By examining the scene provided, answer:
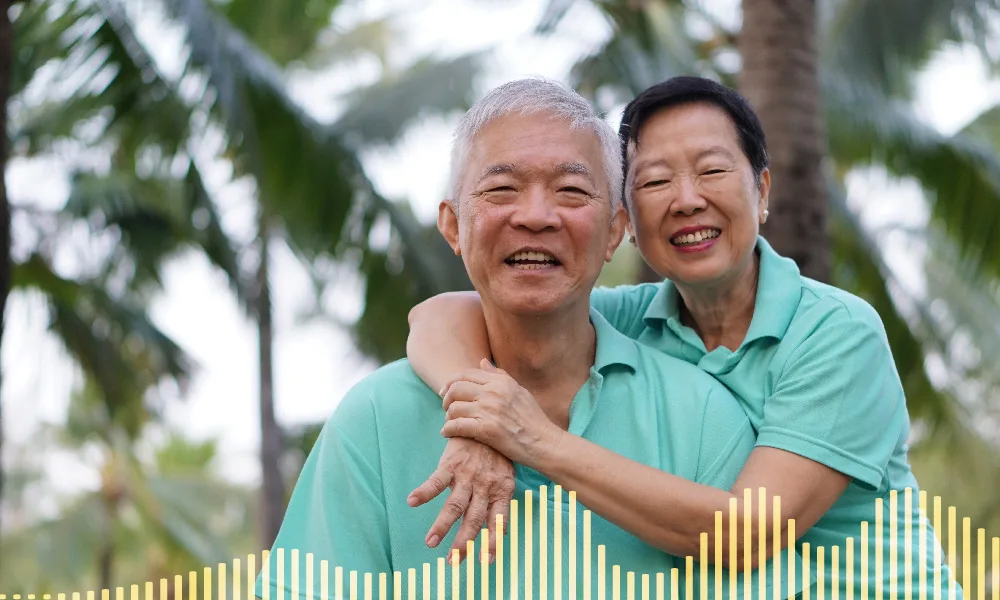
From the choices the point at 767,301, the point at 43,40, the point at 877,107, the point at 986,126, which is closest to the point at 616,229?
the point at 767,301

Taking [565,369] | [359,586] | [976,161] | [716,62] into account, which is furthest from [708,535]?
[716,62]

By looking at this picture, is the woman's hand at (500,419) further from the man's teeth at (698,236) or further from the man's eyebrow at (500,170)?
the man's teeth at (698,236)

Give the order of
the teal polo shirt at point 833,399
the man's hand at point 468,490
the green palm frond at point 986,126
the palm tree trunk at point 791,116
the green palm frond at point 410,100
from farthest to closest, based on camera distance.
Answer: the green palm frond at point 986,126, the green palm frond at point 410,100, the palm tree trunk at point 791,116, the teal polo shirt at point 833,399, the man's hand at point 468,490

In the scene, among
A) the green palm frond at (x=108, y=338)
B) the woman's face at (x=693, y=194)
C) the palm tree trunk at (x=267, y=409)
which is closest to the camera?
the woman's face at (x=693, y=194)

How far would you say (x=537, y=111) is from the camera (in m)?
3.01

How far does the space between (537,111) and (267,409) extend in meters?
9.88

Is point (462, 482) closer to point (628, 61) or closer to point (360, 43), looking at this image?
point (628, 61)

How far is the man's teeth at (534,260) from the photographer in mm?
2953

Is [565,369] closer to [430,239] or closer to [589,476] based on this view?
[589,476]

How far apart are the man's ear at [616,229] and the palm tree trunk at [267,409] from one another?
8383 mm

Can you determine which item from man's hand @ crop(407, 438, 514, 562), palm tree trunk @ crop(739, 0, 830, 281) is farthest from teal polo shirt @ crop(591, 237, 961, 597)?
palm tree trunk @ crop(739, 0, 830, 281)

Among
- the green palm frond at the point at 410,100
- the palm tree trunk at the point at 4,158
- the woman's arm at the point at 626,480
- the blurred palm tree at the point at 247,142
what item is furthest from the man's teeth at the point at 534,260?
the green palm frond at the point at 410,100

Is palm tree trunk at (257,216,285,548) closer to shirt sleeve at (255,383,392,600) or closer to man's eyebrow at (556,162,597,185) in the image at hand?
shirt sleeve at (255,383,392,600)

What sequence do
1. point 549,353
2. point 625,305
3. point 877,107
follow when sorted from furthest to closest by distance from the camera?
point 877,107
point 625,305
point 549,353
